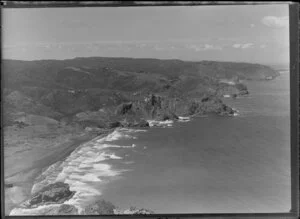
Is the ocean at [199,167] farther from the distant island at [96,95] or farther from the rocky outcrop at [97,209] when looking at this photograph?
the distant island at [96,95]

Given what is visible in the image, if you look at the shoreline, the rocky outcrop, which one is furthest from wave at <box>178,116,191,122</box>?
the rocky outcrop

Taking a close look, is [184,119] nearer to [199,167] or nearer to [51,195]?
[199,167]

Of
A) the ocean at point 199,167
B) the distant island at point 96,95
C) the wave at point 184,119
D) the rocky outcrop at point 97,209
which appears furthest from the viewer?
the wave at point 184,119

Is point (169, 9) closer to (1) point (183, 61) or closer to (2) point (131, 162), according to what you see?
(1) point (183, 61)

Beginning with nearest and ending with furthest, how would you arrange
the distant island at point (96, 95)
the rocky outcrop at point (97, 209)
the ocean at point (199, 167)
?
1. the rocky outcrop at point (97, 209)
2. the ocean at point (199, 167)
3. the distant island at point (96, 95)

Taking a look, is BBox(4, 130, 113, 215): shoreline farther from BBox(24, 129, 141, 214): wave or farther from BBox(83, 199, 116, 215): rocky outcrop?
BBox(83, 199, 116, 215): rocky outcrop

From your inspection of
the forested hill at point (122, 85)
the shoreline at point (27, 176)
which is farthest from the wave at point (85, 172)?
the forested hill at point (122, 85)

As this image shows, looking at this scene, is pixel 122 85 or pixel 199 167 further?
pixel 122 85

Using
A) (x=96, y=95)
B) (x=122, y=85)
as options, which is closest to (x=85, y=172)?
(x=96, y=95)
